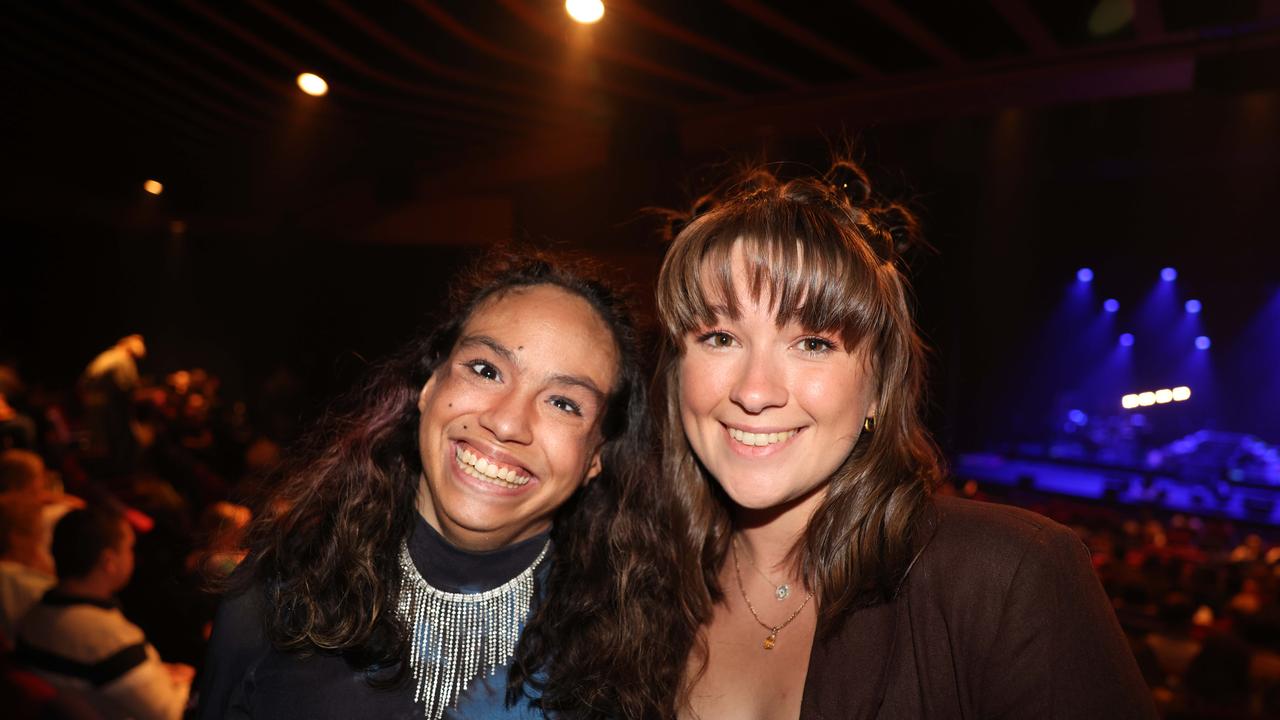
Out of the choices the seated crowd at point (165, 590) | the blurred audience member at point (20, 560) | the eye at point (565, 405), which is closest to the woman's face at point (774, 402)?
the eye at point (565, 405)

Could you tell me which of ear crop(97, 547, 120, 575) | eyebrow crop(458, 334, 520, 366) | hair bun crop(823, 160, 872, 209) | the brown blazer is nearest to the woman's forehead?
eyebrow crop(458, 334, 520, 366)

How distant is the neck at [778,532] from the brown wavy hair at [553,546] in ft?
0.62

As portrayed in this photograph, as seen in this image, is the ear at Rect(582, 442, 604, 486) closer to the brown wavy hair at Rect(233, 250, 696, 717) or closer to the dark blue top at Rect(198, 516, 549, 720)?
the brown wavy hair at Rect(233, 250, 696, 717)

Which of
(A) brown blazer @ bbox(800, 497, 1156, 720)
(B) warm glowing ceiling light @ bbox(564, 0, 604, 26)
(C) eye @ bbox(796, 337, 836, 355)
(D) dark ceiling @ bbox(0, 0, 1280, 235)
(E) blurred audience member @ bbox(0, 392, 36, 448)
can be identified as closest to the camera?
(A) brown blazer @ bbox(800, 497, 1156, 720)

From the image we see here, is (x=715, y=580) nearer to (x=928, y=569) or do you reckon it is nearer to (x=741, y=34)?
(x=928, y=569)

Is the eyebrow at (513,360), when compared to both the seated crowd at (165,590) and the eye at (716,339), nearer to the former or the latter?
the eye at (716,339)

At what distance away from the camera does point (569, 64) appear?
4.72 metres

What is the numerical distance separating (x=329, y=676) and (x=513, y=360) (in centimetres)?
72

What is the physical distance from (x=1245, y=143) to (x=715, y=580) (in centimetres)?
553

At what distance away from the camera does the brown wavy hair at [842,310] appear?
58.7 inches

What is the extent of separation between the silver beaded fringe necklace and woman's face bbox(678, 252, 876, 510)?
539 mm

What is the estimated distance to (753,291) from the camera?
151cm

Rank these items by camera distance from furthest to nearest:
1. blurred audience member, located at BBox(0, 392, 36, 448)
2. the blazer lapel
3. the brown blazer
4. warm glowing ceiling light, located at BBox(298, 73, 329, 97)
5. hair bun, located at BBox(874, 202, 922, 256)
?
blurred audience member, located at BBox(0, 392, 36, 448) → warm glowing ceiling light, located at BBox(298, 73, 329, 97) → hair bun, located at BBox(874, 202, 922, 256) → the blazer lapel → the brown blazer

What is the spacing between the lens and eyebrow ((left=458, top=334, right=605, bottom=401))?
5.20 feet
